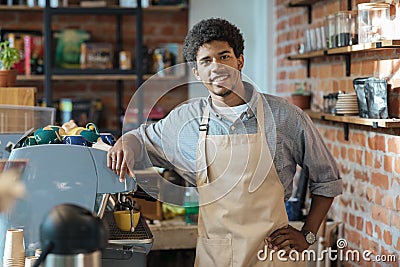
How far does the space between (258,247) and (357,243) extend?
3.69 ft

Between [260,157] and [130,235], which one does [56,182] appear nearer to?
[130,235]

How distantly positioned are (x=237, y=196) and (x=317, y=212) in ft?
1.21

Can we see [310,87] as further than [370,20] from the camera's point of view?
Yes

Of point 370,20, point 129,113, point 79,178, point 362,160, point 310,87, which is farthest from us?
point 310,87

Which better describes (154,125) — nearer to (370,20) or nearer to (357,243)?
(370,20)

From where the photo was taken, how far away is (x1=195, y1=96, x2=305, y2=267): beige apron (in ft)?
7.82

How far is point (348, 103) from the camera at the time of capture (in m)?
3.25

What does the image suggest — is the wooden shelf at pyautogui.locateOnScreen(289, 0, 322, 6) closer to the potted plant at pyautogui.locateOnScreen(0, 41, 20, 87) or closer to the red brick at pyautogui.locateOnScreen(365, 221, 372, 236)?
the red brick at pyautogui.locateOnScreen(365, 221, 372, 236)

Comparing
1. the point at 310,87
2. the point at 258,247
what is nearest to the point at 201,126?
the point at 258,247

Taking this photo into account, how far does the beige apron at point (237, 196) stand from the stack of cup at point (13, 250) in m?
0.63

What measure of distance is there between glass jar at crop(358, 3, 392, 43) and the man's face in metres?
0.85

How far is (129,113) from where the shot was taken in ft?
7.77

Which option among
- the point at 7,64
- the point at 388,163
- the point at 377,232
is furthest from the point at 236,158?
the point at 7,64

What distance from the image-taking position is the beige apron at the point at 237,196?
7.82ft
